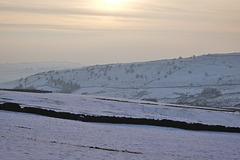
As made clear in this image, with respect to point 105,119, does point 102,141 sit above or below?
below

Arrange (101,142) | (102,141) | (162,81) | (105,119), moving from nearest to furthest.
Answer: (101,142) → (102,141) → (105,119) → (162,81)

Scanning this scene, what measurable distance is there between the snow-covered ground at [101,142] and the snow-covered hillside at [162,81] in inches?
2214

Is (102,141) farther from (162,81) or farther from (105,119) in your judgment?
(162,81)

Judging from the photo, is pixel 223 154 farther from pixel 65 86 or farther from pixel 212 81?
pixel 65 86

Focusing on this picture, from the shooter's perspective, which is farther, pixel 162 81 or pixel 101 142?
pixel 162 81

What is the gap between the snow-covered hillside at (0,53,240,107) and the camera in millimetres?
101562

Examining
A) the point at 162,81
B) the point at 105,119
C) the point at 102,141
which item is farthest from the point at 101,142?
the point at 162,81

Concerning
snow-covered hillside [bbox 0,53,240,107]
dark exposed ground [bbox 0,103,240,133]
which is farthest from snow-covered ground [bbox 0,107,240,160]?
snow-covered hillside [bbox 0,53,240,107]

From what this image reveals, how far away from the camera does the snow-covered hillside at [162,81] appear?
101562 millimetres

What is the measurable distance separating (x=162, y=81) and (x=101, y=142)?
109 metres

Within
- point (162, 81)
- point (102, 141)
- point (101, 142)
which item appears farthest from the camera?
point (162, 81)

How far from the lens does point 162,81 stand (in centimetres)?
13388

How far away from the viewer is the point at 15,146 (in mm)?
19672

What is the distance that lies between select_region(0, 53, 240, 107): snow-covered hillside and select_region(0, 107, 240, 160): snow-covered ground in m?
56.2
